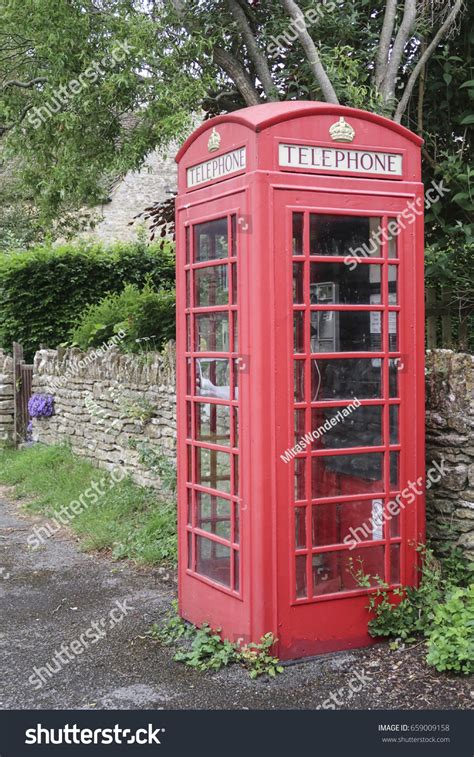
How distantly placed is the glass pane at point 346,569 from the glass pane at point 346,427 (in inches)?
24.3

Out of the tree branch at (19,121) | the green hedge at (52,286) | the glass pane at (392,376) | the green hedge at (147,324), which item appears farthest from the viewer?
the green hedge at (52,286)

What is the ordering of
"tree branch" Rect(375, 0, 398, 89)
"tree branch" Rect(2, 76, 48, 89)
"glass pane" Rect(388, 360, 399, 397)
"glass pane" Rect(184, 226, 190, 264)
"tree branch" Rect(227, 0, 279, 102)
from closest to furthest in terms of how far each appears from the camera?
"glass pane" Rect(388, 360, 399, 397) → "glass pane" Rect(184, 226, 190, 264) → "tree branch" Rect(375, 0, 398, 89) → "tree branch" Rect(227, 0, 279, 102) → "tree branch" Rect(2, 76, 48, 89)

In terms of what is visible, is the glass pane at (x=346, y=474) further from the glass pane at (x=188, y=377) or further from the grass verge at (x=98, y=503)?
the grass verge at (x=98, y=503)

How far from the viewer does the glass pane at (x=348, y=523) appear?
4344 mm

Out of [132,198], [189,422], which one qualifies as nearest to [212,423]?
[189,422]

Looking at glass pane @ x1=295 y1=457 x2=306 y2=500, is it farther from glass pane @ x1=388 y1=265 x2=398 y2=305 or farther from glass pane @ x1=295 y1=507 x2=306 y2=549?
glass pane @ x1=388 y1=265 x2=398 y2=305

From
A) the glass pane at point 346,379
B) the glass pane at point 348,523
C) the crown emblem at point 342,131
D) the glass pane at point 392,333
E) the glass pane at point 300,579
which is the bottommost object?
the glass pane at point 300,579

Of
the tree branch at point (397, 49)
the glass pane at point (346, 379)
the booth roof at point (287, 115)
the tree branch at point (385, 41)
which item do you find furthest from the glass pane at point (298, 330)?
the tree branch at point (385, 41)

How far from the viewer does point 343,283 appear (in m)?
4.32

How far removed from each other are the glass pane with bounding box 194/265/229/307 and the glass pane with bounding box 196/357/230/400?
336 millimetres

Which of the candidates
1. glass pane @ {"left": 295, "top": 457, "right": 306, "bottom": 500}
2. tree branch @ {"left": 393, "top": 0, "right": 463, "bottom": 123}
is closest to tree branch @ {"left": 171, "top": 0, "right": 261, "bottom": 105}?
tree branch @ {"left": 393, "top": 0, "right": 463, "bottom": 123}

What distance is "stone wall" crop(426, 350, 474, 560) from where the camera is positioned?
4898mm

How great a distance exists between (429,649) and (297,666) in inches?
27.9

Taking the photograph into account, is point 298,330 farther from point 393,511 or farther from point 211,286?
point 393,511
